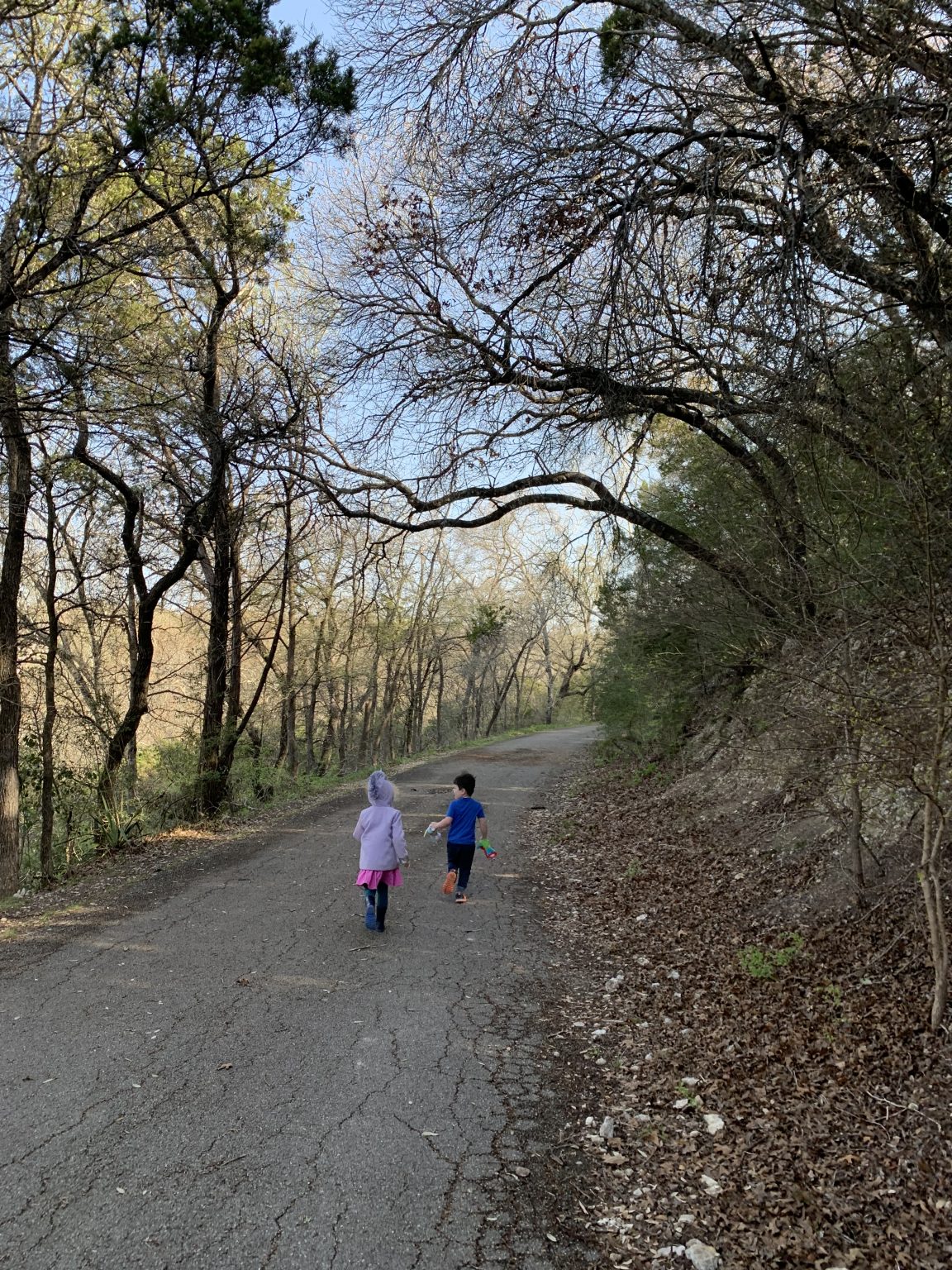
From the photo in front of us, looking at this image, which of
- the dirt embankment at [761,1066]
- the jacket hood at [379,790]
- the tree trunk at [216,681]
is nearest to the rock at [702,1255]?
the dirt embankment at [761,1066]

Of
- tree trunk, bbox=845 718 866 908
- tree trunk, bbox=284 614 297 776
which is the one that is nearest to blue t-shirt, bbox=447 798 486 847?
tree trunk, bbox=845 718 866 908

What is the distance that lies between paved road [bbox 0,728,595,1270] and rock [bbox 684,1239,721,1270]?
505mm

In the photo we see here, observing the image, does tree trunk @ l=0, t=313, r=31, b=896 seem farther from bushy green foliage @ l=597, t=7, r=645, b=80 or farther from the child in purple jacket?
bushy green foliage @ l=597, t=7, r=645, b=80

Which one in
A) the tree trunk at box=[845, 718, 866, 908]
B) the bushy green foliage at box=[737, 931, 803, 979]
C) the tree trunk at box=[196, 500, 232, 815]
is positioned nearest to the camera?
the bushy green foliage at box=[737, 931, 803, 979]

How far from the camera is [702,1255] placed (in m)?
2.94

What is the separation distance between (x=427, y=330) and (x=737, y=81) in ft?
14.9

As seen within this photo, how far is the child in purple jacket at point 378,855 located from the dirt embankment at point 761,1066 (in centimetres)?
177

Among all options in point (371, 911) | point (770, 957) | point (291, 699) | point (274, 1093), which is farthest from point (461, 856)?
point (291, 699)

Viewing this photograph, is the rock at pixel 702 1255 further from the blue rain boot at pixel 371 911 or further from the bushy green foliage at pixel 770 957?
the blue rain boot at pixel 371 911

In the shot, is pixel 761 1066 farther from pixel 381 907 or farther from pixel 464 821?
pixel 464 821

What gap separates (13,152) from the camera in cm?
685

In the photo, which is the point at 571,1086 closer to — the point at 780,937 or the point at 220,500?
the point at 780,937

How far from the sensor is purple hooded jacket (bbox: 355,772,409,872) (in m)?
6.90

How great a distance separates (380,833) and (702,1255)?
4.42 m
